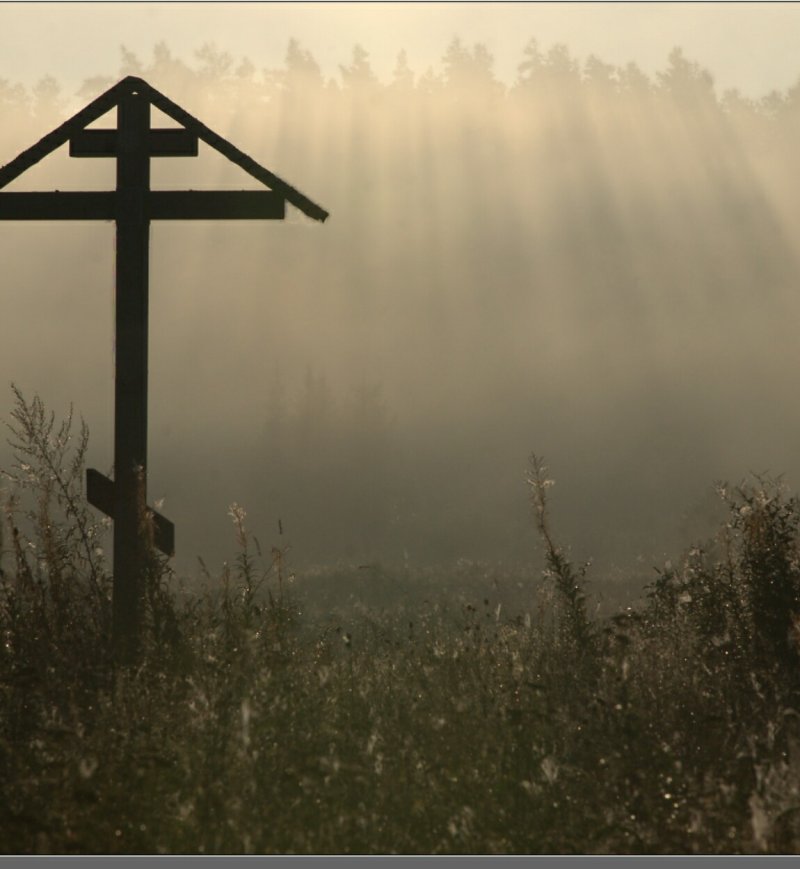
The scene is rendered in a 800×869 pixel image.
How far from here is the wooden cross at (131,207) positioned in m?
8.05

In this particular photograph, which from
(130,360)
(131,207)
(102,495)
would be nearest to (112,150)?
(131,207)

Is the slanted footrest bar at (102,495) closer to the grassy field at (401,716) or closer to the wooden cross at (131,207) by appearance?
the wooden cross at (131,207)

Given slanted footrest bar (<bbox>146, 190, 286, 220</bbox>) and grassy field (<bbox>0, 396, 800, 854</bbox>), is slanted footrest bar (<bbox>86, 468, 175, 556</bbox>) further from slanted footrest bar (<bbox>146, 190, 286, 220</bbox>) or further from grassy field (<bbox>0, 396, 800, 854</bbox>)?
slanted footrest bar (<bbox>146, 190, 286, 220</bbox>)

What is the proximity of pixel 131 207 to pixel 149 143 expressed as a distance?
1.69ft

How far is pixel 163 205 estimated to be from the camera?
27.9 ft

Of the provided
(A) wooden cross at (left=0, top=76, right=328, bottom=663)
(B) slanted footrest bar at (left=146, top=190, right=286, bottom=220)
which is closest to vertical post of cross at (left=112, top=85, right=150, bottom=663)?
(A) wooden cross at (left=0, top=76, right=328, bottom=663)

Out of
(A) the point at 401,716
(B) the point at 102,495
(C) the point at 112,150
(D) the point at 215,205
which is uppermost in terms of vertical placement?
(C) the point at 112,150

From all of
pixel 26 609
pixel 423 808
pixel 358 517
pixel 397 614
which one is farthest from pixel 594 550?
pixel 423 808

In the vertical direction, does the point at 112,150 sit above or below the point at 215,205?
above

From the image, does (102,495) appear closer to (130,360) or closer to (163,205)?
(130,360)

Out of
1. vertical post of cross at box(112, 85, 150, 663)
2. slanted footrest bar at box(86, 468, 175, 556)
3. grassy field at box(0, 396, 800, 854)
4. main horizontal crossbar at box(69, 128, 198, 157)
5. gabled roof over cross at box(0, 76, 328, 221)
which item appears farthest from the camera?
main horizontal crossbar at box(69, 128, 198, 157)

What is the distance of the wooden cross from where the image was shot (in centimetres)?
805

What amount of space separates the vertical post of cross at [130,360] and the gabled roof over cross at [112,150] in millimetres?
100

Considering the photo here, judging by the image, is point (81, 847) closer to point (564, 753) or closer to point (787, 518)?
point (564, 753)
